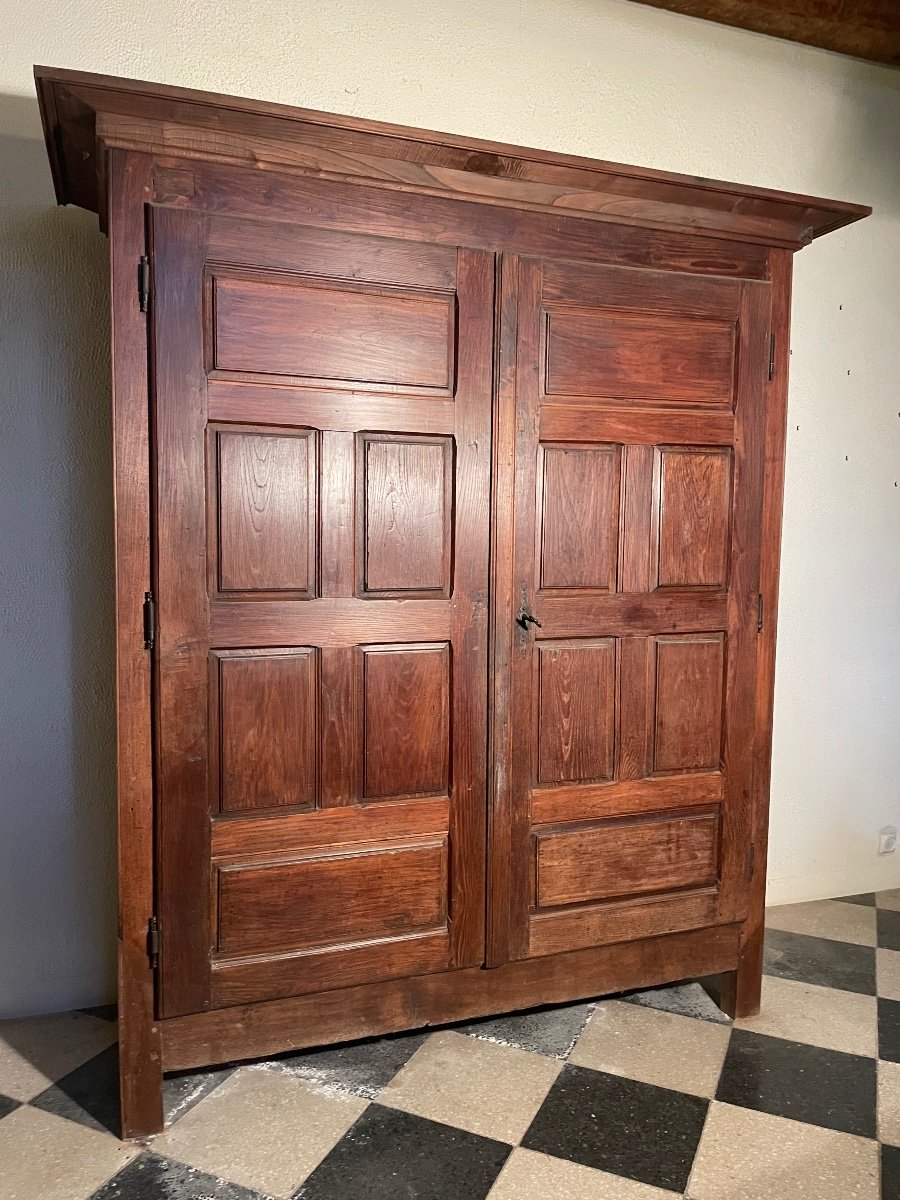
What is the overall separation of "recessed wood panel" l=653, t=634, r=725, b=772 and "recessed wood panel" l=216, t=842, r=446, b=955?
0.63 meters

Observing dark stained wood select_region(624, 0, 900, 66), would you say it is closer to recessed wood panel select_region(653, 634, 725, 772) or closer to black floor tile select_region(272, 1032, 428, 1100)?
recessed wood panel select_region(653, 634, 725, 772)

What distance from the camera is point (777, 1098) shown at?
1998 mm

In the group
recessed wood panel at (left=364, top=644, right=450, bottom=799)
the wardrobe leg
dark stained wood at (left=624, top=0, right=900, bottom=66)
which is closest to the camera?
recessed wood panel at (left=364, top=644, right=450, bottom=799)

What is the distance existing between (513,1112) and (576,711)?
887 millimetres

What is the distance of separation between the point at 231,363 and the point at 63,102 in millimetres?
546

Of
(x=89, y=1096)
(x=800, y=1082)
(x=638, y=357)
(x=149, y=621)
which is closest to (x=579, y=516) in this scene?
(x=638, y=357)

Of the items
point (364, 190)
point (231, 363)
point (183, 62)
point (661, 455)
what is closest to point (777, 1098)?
point (661, 455)

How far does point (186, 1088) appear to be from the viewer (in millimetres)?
1998

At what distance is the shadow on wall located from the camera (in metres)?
2.20

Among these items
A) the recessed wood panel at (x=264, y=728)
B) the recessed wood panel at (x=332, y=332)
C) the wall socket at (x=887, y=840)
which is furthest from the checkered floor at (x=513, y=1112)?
the recessed wood panel at (x=332, y=332)

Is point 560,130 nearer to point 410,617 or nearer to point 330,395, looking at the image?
point 330,395

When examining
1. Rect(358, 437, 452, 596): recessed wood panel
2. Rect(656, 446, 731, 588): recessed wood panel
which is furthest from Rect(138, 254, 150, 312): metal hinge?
Rect(656, 446, 731, 588): recessed wood panel

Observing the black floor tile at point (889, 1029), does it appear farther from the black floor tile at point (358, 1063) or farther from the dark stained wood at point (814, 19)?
the dark stained wood at point (814, 19)

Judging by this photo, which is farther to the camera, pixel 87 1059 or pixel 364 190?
pixel 87 1059
